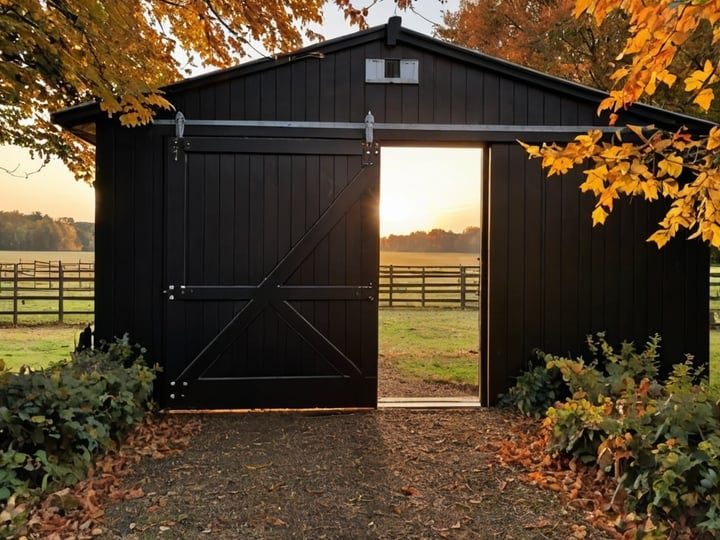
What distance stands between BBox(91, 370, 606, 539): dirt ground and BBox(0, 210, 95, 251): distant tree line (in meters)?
6.18

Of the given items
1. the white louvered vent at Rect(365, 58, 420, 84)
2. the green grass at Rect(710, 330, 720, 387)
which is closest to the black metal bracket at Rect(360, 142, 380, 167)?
the white louvered vent at Rect(365, 58, 420, 84)

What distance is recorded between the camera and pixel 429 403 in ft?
13.4

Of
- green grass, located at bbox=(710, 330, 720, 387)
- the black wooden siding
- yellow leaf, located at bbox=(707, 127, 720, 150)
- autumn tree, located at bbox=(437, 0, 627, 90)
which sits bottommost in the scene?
green grass, located at bbox=(710, 330, 720, 387)

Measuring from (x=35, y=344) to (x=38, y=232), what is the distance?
209 centimetres

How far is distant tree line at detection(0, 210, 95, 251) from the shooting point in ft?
26.1

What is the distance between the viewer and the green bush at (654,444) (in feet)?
6.60

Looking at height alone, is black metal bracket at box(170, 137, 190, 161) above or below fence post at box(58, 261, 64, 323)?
above

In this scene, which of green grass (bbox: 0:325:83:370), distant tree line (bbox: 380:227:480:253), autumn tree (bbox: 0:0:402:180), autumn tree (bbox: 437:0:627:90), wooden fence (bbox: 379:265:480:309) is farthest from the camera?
wooden fence (bbox: 379:265:480:309)

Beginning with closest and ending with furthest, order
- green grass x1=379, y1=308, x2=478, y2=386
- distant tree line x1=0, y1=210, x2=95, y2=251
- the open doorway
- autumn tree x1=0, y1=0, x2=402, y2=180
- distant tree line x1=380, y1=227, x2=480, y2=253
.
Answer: autumn tree x1=0, y1=0, x2=402, y2=180
the open doorway
green grass x1=379, y1=308, x2=478, y2=386
distant tree line x1=0, y1=210, x2=95, y2=251
distant tree line x1=380, y1=227, x2=480, y2=253

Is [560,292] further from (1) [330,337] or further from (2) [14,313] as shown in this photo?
(2) [14,313]

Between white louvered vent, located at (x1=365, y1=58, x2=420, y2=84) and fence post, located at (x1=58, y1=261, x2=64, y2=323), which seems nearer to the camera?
white louvered vent, located at (x1=365, y1=58, x2=420, y2=84)

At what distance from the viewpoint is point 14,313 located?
9789 millimetres

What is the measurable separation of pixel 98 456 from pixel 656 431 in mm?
3045

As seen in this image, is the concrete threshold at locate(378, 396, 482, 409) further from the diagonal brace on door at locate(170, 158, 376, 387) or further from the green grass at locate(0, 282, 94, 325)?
the green grass at locate(0, 282, 94, 325)
